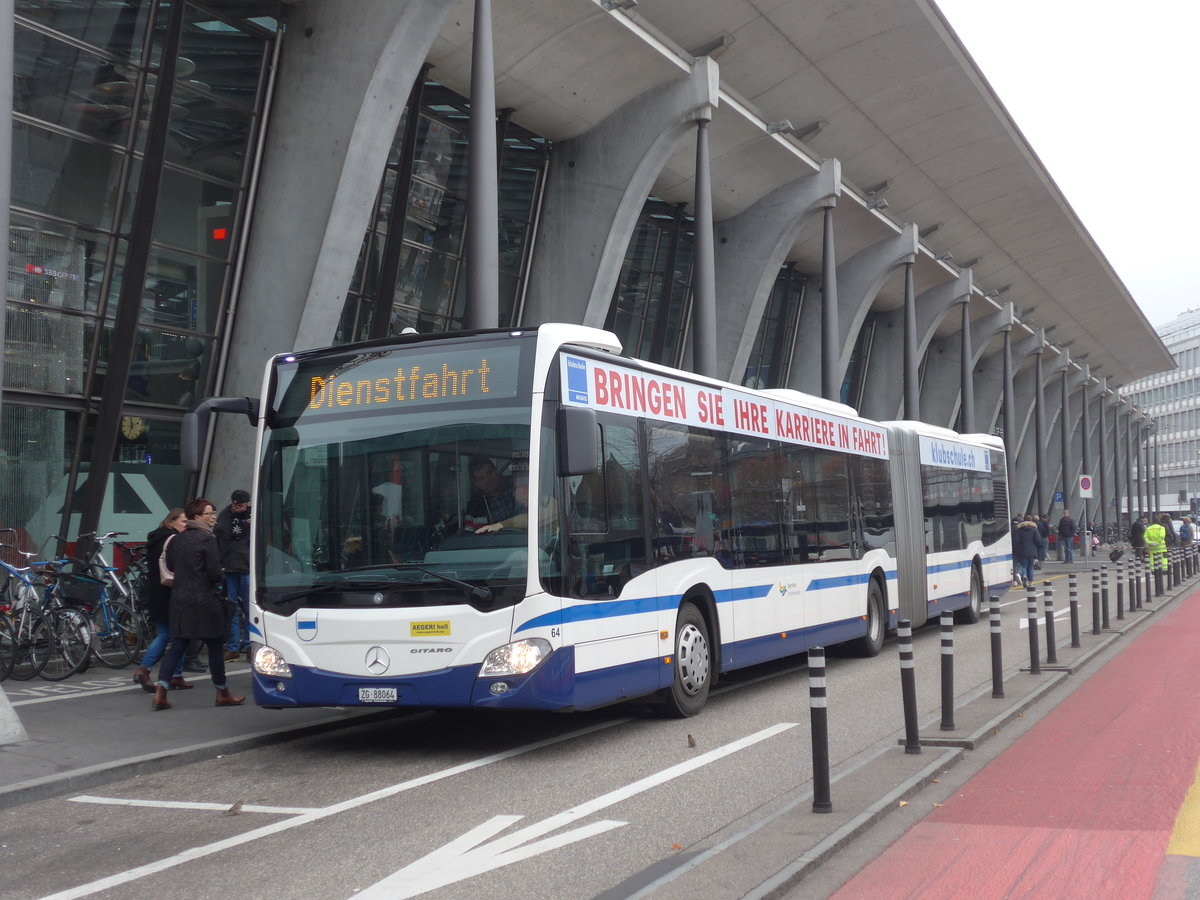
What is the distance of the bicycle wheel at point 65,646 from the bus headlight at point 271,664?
184 inches

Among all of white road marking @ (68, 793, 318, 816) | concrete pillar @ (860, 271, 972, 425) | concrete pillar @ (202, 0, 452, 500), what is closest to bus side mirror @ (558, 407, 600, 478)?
white road marking @ (68, 793, 318, 816)

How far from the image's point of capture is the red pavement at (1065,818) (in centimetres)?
523

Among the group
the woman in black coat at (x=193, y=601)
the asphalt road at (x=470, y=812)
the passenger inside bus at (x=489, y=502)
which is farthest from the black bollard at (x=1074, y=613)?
the woman in black coat at (x=193, y=601)

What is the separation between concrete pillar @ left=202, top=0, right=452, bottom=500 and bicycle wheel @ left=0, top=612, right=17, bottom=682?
215 inches

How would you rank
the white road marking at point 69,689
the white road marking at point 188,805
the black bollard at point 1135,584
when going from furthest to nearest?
the black bollard at point 1135,584, the white road marking at point 69,689, the white road marking at point 188,805

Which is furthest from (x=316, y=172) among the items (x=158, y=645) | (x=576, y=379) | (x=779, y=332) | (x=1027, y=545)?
(x=779, y=332)

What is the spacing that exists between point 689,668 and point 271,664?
352 centimetres

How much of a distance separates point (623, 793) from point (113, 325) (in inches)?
469

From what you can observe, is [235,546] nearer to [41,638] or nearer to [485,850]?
[41,638]

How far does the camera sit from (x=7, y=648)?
40.6 ft

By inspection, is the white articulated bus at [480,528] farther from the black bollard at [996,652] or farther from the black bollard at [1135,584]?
the black bollard at [1135,584]

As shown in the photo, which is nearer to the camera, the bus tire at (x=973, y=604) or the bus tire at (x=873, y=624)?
the bus tire at (x=873, y=624)

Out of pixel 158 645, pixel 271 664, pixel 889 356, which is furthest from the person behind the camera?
pixel 889 356

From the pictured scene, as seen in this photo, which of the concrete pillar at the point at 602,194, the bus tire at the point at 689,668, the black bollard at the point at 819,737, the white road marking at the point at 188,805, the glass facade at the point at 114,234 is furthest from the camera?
the concrete pillar at the point at 602,194
